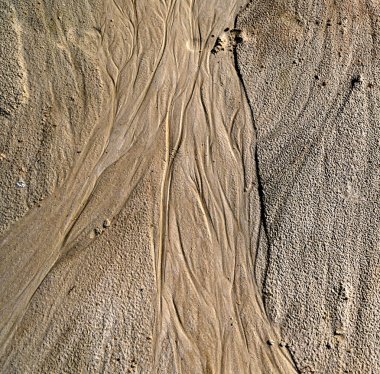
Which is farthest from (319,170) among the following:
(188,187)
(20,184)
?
(20,184)

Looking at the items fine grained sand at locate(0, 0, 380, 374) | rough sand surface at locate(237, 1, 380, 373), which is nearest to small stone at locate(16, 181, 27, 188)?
fine grained sand at locate(0, 0, 380, 374)

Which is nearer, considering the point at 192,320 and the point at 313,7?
the point at 192,320

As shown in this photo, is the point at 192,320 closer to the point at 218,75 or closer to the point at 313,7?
the point at 218,75

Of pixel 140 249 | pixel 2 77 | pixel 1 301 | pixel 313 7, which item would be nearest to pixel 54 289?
pixel 1 301

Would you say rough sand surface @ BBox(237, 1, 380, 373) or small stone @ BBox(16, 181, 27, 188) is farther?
small stone @ BBox(16, 181, 27, 188)

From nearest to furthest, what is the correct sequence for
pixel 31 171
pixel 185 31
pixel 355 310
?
pixel 355 310 < pixel 31 171 < pixel 185 31

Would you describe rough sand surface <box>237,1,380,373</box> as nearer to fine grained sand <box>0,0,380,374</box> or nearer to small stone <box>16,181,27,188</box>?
fine grained sand <box>0,0,380,374</box>

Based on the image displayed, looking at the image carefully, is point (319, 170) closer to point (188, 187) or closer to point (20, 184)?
point (188, 187)

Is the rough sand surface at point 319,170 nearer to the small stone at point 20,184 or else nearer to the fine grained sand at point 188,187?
the fine grained sand at point 188,187
